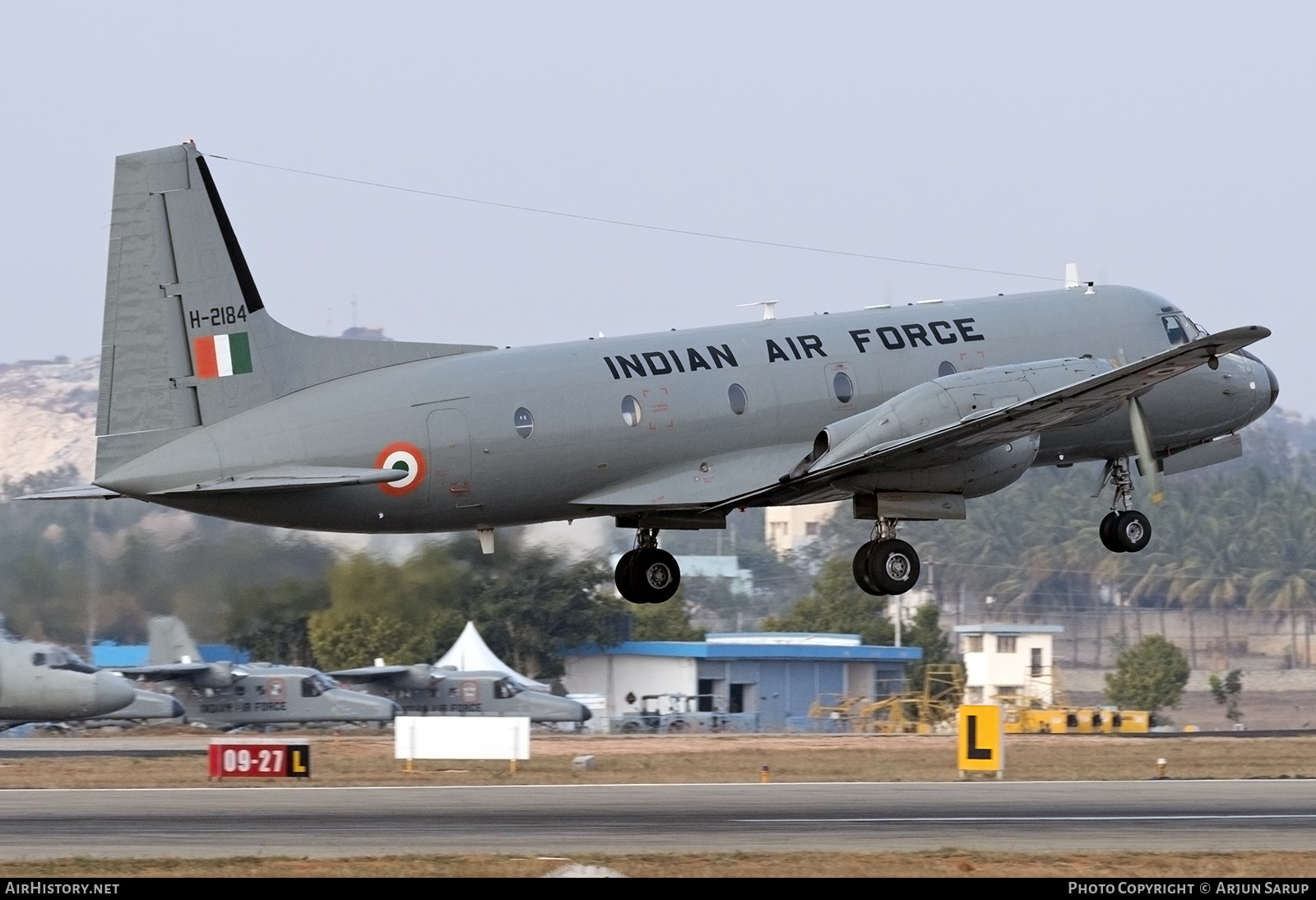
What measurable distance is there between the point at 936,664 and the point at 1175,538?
36.1m

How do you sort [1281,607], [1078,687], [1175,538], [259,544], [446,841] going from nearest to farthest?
1. [446,841]
2. [259,544]
3. [1281,607]
4. [1078,687]
5. [1175,538]

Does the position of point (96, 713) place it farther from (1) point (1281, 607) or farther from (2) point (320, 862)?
(1) point (1281, 607)

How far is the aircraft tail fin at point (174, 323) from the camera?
74.9 ft

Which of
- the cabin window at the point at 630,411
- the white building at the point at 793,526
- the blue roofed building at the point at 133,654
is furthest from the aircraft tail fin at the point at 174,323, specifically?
the white building at the point at 793,526

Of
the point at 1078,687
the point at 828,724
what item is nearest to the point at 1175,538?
the point at 1078,687

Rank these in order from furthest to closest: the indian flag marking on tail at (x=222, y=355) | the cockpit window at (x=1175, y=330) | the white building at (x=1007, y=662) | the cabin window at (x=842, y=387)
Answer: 1. the white building at (x=1007, y=662)
2. the cockpit window at (x=1175, y=330)
3. the cabin window at (x=842, y=387)
4. the indian flag marking on tail at (x=222, y=355)

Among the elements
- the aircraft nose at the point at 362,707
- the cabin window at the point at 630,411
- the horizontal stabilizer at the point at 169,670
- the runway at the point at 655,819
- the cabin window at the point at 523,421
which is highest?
the cabin window at the point at 630,411

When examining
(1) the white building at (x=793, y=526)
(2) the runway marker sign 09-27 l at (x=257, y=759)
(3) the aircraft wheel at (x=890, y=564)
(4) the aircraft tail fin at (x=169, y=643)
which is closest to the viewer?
(3) the aircraft wheel at (x=890, y=564)

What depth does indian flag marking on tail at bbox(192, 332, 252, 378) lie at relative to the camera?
75.9 feet

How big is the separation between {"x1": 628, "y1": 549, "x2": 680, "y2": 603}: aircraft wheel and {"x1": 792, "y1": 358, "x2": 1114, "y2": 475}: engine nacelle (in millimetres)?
3461

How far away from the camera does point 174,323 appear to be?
75.8ft

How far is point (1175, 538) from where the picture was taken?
108 meters

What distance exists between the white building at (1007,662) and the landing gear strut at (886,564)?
159ft

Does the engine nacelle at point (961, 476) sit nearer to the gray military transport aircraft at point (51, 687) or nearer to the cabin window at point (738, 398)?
the cabin window at point (738, 398)
